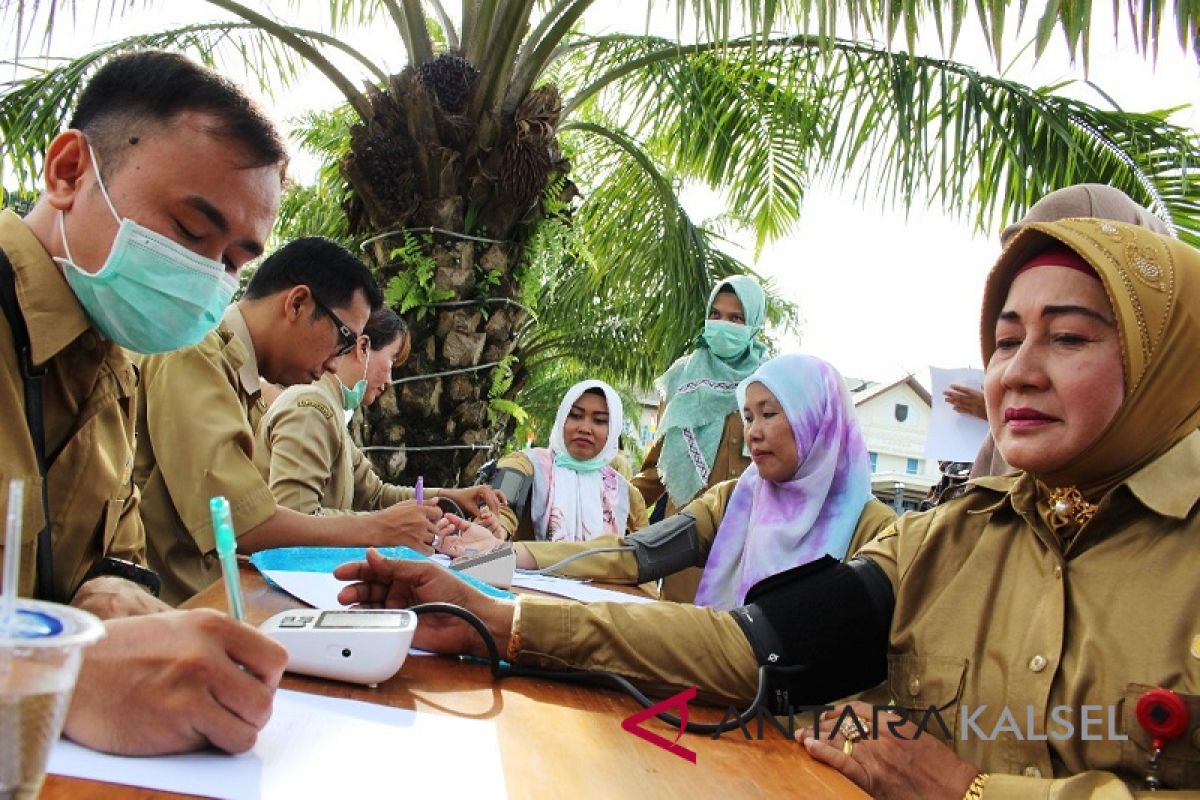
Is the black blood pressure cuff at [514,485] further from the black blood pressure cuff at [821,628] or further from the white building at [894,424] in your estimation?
the white building at [894,424]

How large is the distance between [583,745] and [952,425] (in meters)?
2.30

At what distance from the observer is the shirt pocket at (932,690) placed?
1.39 metres

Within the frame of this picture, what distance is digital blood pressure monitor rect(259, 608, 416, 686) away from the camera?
113 centimetres

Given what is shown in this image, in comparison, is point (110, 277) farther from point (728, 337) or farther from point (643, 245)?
point (643, 245)

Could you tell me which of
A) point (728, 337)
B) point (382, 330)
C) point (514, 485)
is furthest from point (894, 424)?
point (382, 330)

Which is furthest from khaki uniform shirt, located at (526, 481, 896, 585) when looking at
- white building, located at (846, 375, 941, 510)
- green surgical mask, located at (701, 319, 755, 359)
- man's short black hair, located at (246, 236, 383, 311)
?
white building, located at (846, 375, 941, 510)

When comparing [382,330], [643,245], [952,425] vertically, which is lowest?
[952,425]

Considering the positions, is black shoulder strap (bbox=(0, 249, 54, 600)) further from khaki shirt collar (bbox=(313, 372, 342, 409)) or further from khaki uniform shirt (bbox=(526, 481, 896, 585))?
khaki shirt collar (bbox=(313, 372, 342, 409))

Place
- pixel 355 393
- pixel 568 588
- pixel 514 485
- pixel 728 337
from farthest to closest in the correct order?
pixel 728 337 < pixel 514 485 < pixel 355 393 < pixel 568 588

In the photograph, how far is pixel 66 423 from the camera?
57.4 inches

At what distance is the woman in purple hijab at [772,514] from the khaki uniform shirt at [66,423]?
1.14 metres

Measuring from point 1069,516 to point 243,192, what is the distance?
1.39 meters

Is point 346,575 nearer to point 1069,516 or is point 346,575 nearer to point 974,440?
point 1069,516

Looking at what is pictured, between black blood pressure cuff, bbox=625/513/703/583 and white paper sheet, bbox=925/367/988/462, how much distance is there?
77 centimetres
